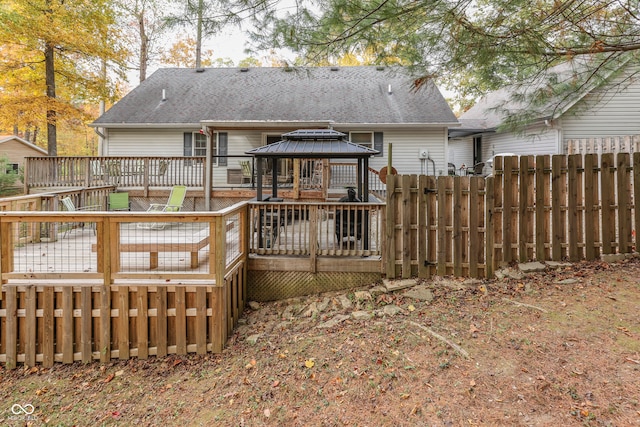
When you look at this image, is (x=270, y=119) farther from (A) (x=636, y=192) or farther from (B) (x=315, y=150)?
(A) (x=636, y=192)

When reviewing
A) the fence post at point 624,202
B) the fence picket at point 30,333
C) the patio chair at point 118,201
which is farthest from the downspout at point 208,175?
the fence post at point 624,202

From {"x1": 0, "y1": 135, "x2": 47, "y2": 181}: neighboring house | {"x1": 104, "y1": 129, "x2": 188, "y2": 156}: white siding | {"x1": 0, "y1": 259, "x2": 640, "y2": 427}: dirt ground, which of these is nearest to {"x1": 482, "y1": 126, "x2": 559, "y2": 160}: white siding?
{"x1": 0, "y1": 259, "x2": 640, "y2": 427}: dirt ground

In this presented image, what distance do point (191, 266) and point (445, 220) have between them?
364cm

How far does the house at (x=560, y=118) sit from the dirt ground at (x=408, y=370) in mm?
2736

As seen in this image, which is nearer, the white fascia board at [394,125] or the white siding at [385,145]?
the white fascia board at [394,125]

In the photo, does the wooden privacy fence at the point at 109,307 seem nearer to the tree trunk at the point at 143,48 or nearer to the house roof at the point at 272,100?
the house roof at the point at 272,100

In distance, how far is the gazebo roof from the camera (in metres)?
6.04

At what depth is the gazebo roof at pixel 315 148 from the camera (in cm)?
604

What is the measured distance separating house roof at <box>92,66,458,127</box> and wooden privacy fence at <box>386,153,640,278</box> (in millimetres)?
7794

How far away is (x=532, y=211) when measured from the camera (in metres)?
4.78

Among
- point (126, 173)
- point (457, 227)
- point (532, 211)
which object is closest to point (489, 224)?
point (457, 227)

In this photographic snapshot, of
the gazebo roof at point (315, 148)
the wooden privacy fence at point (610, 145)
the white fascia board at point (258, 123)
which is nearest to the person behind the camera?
the gazebo roof at point (315, 148)

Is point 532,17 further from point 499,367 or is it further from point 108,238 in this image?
point 108,238

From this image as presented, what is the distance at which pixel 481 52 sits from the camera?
172 inches
